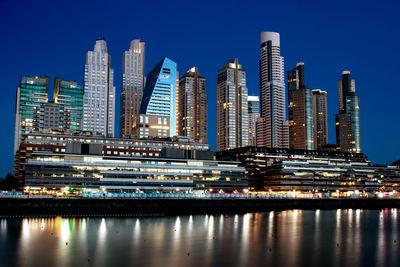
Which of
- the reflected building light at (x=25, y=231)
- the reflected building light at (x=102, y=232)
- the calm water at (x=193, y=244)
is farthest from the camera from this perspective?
the reflected building light at (x=25, y=231)

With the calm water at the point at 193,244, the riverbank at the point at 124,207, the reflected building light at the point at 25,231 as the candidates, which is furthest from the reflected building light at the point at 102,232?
the riverbank at the point at 124,207

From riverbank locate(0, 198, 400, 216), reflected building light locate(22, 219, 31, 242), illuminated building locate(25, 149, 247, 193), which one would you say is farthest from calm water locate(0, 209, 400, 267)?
illuminated building locate(25, 149, 247, 193)

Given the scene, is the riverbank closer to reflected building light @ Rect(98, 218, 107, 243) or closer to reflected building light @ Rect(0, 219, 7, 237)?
reflected building light @ Rect(0, 219, 7, 237)

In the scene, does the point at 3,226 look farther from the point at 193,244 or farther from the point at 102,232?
the point at 193,244

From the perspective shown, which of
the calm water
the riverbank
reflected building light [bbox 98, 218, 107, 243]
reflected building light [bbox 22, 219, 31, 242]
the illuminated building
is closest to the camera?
the calm water

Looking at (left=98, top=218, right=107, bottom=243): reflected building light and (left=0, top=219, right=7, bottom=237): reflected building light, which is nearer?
(left=98, top=218, right=107, bottom=243): reflected building light

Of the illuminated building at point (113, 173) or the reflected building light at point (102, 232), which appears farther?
the illuminated building at point (113, 173)

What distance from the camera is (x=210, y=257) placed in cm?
7581

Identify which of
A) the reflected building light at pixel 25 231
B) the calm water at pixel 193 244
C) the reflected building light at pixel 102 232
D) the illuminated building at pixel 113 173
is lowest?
the calm water at pixel 193 244

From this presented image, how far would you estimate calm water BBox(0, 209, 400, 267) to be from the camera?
239ft

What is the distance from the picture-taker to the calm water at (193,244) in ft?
239

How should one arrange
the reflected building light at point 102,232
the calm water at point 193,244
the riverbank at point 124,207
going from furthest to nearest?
the riverbank at point 124,207 → the reflected building light at point 102,232 → the calm water at point 193,244

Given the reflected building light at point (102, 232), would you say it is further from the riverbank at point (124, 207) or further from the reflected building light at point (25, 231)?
the riverbank at point (124, 207)

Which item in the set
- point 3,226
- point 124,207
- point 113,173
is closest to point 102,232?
point 3,226
